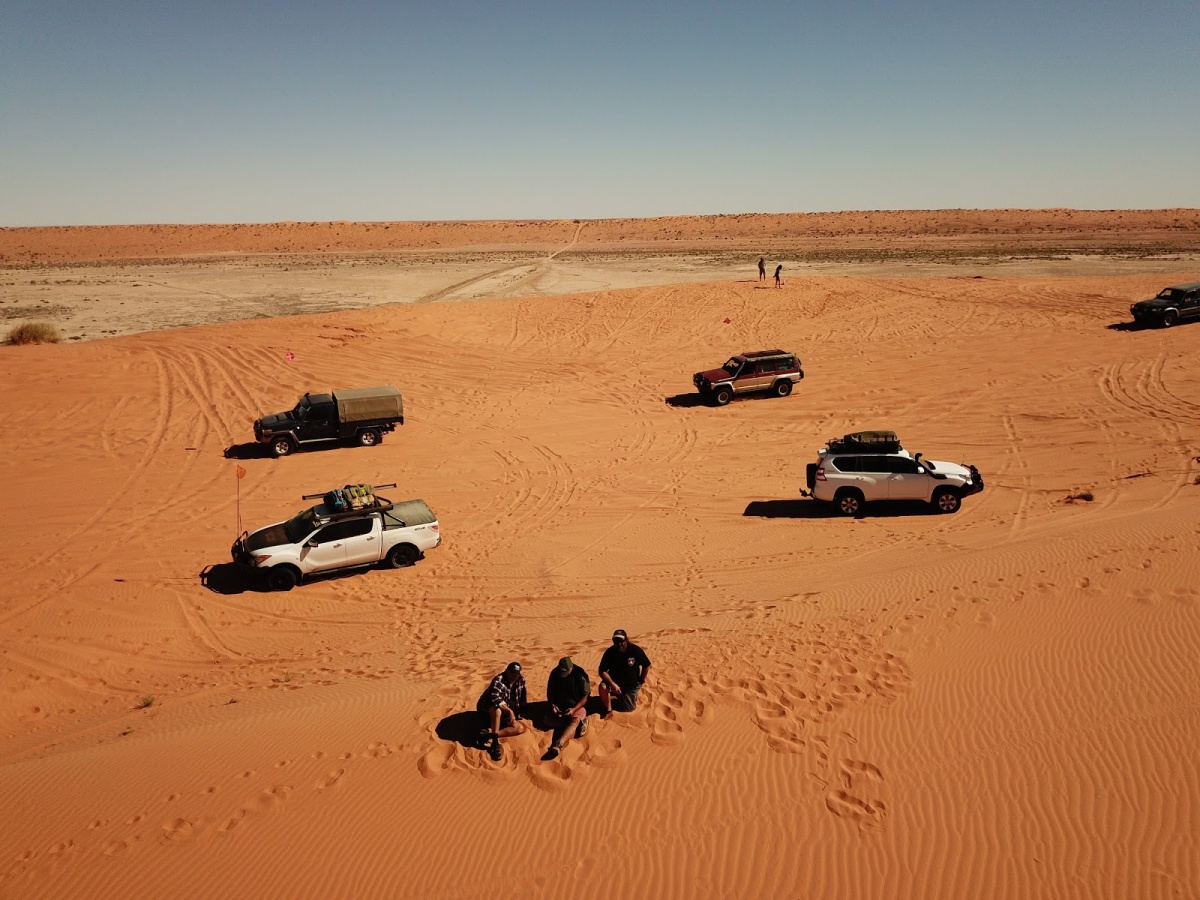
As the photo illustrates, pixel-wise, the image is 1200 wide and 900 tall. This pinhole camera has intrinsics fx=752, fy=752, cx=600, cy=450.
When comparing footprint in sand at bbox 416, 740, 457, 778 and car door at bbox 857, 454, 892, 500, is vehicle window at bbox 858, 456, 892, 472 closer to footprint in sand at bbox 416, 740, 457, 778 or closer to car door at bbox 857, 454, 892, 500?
car door at bbox 857, 454, 892, 500

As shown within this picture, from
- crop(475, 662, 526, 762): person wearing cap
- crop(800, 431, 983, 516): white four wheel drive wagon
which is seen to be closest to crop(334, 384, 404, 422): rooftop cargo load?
crop(800, 431, 983, 516): white four wheel drive wagon

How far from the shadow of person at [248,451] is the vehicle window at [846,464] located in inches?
665

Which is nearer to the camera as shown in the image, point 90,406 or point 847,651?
point 847,651

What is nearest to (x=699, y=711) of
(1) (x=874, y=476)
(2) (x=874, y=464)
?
(1) (x=874, y=476)

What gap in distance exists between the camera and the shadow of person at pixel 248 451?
23234mm

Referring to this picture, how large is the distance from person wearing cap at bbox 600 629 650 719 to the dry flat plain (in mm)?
312

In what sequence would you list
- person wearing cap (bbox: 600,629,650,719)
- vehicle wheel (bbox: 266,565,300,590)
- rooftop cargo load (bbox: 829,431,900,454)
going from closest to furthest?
person wearing cap (bbox: 600,629,650,719) → vehicle wheel (bbox: 266,565,300,590) → rooftop cargo load (bbox: 829,431,900,454)

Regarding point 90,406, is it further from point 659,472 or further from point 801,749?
point 801,749

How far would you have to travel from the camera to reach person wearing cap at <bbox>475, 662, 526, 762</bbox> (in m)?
8.62

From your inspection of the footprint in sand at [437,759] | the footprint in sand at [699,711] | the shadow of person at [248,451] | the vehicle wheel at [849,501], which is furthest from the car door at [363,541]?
the vehicle wheel at [849,501]

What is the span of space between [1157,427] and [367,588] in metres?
22.4

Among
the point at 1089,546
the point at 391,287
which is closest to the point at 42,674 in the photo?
the point at 1089,546

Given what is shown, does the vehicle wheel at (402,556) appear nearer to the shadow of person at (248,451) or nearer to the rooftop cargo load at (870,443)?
the shadow of person at (248,451)

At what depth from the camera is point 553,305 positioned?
4341cm
